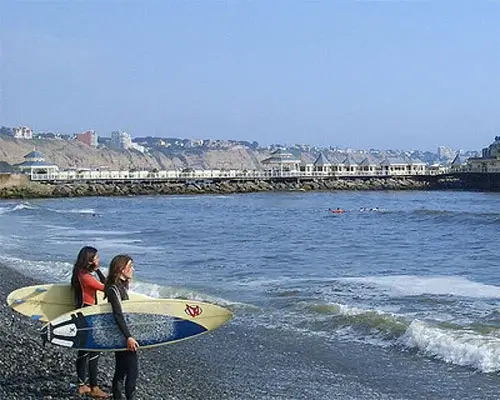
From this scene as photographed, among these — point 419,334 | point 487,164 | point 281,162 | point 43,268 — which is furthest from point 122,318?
point 281,162

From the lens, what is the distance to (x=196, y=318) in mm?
7004

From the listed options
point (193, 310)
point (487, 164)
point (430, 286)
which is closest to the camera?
point (193, 310)

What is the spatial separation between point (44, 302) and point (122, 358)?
1121 millimetres

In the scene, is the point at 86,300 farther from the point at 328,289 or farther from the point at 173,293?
the point at 328,289

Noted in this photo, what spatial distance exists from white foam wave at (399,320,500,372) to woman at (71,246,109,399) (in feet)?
14.9

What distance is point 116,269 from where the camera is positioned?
20.8ft

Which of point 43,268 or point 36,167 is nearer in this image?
point 43,268

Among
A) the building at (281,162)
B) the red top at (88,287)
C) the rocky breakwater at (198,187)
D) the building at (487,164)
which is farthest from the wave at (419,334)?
the building at (281,162)

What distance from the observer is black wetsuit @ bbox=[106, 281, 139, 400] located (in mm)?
6391

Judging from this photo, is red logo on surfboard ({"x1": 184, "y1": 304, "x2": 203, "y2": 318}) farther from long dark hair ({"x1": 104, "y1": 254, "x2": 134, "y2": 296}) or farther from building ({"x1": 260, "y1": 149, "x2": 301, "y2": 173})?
building ({"x1": 260, "y1": 149, "x2": 301, "y2": 173})

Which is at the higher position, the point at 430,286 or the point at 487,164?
the point at 487,164

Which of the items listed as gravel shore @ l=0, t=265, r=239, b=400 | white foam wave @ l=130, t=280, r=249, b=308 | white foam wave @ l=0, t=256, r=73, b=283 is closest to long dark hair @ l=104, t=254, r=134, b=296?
gravel shore @ l=0, t=265, r=239, b=400

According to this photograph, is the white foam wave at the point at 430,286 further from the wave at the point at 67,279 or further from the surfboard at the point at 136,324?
the surfboard at the point at 136,324

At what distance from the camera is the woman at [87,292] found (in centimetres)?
683
